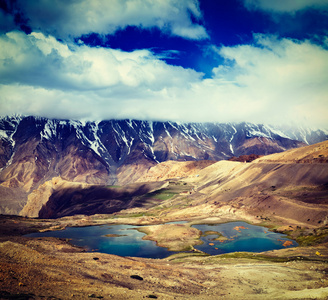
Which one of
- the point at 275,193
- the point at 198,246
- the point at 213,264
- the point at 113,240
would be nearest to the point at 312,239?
the point at 198,246

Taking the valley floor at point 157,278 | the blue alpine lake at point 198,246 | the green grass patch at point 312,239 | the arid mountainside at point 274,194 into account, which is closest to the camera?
the valley floor at point 157,278

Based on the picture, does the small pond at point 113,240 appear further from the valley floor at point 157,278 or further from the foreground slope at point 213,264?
the valley floor at point 157,278

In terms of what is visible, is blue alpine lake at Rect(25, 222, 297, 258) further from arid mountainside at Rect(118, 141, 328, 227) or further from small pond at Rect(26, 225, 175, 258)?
arid mountainside at Rect(118, 141, 328, 227)

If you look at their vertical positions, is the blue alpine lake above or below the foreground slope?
below

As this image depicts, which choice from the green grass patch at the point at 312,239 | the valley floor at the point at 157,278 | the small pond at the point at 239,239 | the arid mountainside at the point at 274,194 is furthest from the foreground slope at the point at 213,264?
the small pond at the point at 239,239

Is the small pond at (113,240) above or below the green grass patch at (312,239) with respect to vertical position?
below

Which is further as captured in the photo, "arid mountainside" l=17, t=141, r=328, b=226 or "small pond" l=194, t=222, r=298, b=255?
"arid mountainside" l=17, t=141, r=328, b=226

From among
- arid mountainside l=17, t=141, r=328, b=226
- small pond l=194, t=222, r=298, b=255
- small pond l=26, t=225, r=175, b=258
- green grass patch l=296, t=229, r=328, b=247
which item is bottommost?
small pond l=26, t=225, r=175, b=258

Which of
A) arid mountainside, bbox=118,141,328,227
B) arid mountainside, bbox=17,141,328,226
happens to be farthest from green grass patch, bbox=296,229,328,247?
arid mountainside, bbox=17,141,328,226
